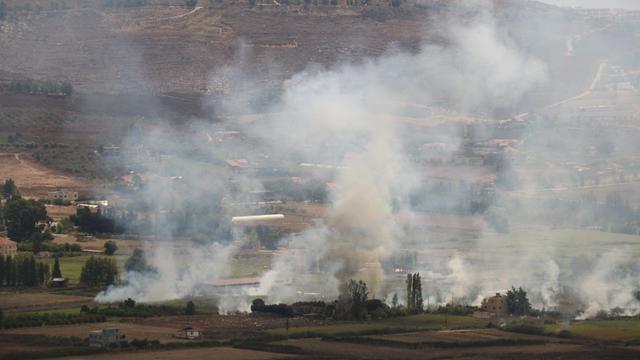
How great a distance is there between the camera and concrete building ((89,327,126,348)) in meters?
58.8

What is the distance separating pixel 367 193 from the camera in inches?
2933

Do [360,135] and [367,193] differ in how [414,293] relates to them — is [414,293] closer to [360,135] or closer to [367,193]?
[367,193]

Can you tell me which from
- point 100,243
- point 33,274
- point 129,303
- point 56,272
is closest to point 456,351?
point 129,303

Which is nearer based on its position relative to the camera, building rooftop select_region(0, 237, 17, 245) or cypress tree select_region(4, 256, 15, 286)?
cypress tree select_region(4, 256, 15, 286)

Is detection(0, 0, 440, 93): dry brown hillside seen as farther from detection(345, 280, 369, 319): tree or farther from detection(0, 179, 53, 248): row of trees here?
Result: detection(345, 280, 369, 319): tree

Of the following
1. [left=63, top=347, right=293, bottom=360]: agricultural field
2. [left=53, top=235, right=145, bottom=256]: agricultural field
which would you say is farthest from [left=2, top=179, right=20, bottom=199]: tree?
[left=63, top=347, right=293, bottom=360]: agricultural field

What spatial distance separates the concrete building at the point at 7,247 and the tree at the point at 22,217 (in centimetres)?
77

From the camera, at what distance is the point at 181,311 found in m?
67.4

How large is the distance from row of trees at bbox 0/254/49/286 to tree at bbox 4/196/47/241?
9197 mm

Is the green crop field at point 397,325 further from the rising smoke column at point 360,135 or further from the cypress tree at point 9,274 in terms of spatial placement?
the cypress tree at point 9,274

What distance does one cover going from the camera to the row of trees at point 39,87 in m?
118

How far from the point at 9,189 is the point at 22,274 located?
72.0ft

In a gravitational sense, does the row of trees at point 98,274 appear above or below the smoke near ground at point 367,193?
below

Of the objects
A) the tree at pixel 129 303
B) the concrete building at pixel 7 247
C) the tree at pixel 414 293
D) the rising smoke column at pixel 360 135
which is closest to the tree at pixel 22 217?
the concrete building at pixel 7 247
